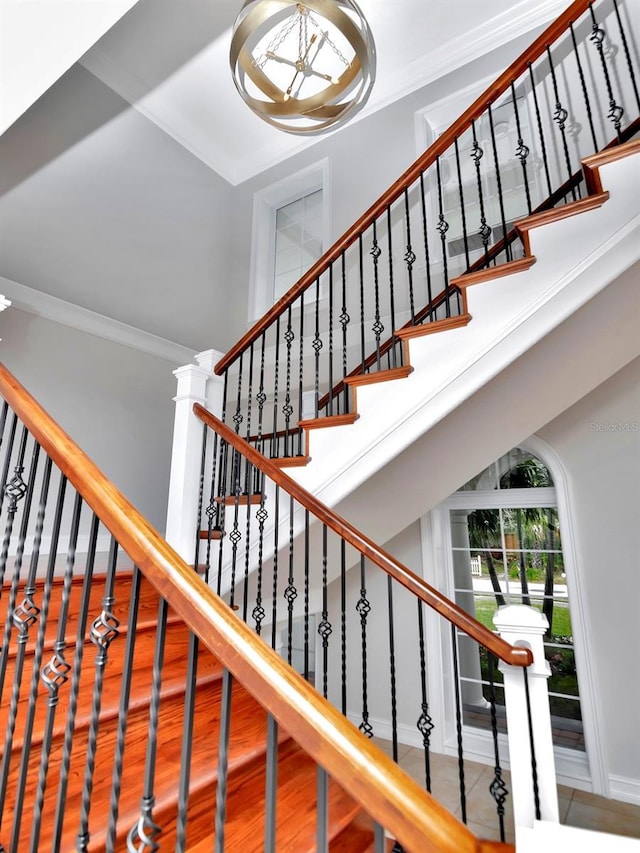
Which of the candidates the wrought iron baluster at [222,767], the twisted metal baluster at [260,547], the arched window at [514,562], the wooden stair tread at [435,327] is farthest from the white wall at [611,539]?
the wrought iron baluster at [222,767]

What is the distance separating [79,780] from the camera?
1.44 metres

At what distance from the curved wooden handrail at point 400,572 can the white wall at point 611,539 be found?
1605 millimetres

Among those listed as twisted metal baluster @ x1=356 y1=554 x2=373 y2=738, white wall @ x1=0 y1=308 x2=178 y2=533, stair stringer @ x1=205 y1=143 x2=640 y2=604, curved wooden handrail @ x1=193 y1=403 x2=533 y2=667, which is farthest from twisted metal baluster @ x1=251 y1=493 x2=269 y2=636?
white wall @ x1=0 y1=308 x2=178 y2=533

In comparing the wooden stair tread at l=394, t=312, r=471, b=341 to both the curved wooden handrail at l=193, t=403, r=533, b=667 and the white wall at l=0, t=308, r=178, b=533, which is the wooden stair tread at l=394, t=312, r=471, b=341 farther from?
the white wall at l=0, t=308, r=178, b=533

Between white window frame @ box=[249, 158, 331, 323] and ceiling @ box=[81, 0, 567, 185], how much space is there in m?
0.69

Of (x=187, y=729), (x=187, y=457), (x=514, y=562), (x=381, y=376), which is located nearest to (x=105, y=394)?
(x=187, y=457)

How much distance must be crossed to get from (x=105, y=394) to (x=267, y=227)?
2.79m

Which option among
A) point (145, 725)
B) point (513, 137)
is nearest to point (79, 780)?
point (145, 725)

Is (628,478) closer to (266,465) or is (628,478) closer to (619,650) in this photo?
(619,650)

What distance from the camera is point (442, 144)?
2.42 m

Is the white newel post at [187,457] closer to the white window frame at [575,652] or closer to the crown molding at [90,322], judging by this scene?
the crown molding at [90,322]

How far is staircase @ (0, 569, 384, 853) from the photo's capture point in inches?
50.5

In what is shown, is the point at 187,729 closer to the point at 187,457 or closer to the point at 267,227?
the point at 187,457

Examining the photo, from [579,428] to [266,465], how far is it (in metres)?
2.25
